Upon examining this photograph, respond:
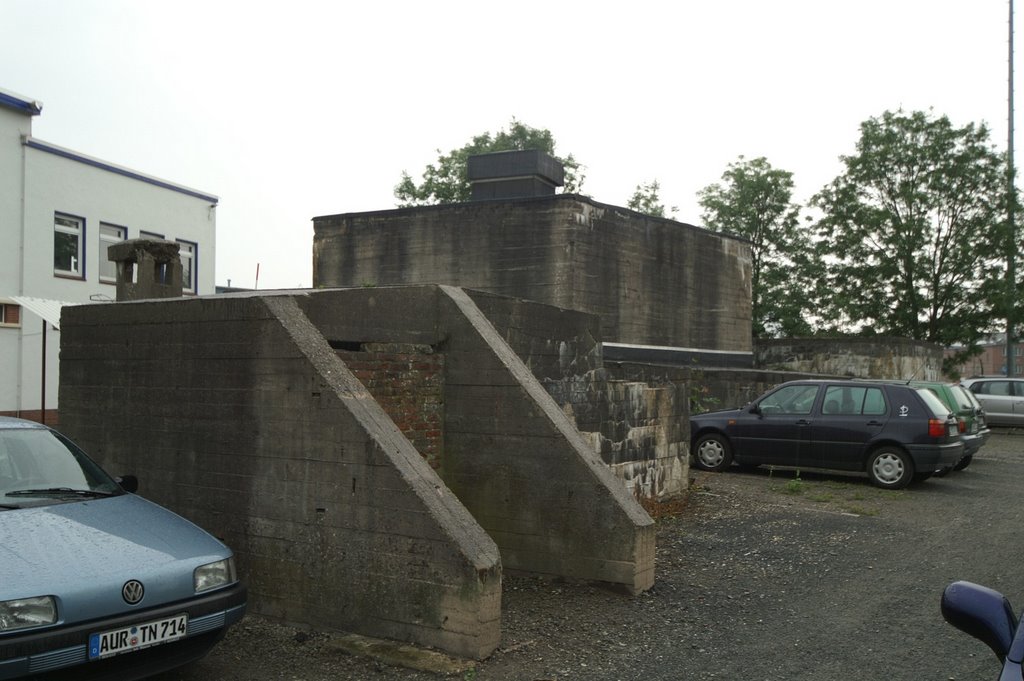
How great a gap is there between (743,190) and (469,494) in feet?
135

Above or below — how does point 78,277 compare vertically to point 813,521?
above

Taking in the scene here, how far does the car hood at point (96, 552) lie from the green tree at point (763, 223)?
40.2m

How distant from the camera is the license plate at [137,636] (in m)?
4.45

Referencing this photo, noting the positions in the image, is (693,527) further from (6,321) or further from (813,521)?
(6,321)

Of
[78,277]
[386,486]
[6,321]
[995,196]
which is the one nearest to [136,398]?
[386,486]

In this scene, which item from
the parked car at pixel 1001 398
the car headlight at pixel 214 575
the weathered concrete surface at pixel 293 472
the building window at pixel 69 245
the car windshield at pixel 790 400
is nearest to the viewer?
the car headlight at pixel 214 575

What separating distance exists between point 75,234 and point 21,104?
3.69 meters

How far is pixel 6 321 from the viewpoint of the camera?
2125cm

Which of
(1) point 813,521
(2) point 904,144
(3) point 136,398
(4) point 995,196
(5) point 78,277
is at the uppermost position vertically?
(2) point 904,144

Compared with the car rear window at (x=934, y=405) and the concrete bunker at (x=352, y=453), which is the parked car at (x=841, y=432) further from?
the concrete bunker at (x=352, y=453)

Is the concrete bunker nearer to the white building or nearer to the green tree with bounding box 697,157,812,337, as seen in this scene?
the white building

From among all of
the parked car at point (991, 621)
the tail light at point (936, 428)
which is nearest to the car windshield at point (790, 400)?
the tail light at point (936, 428)

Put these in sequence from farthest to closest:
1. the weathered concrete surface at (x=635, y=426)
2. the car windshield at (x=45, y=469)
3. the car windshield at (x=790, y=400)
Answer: the car windshield at (x=790, y=400) → the weathered concrete surface at (x=635, y=426) → the car windshield at (x=45, y=469)

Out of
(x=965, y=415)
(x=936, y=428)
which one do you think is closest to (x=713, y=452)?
(x=936, y=428)
